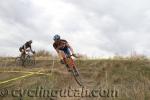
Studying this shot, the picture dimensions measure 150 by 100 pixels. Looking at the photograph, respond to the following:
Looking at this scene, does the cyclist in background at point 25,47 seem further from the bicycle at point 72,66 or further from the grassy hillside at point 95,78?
the bicycle at point 72,66

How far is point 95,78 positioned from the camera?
868 inches

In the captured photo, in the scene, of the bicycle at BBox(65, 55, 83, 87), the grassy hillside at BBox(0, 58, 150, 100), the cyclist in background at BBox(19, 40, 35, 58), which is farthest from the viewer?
the cyclist in background at BBox(19, 40, 35, 58)

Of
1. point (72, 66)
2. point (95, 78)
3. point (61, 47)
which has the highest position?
point (61, 47)

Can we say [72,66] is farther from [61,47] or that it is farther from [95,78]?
[95,78]

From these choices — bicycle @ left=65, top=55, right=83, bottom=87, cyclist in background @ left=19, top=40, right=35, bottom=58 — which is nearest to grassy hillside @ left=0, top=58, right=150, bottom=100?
bicycle @ left=65, top=55, right=83, bottom=87

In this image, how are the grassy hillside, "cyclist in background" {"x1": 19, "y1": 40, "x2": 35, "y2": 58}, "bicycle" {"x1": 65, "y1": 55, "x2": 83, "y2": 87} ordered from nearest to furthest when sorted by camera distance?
the grassy hillside → "bicycle" {"x1": 65, "y1": 55, "x2": 83, "y2": 87} → "cyclist in background" {"x1": 19, "y1": 40, "x2": 35, "y2": 58}

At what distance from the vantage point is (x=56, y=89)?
19.4m

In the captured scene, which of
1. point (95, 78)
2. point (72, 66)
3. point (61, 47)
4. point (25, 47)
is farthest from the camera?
point (25, 47)

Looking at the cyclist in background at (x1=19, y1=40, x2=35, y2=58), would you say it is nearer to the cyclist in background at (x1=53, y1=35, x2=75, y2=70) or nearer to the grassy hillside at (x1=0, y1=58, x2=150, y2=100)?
the grassy hillside at (x1=0, y1=58, x2=150, y2=100)

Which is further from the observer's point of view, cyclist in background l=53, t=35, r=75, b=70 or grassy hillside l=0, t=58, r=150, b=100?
cyclist in background l=53, t=35, r=75, b=70

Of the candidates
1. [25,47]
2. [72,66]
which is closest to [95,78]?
[72,66]

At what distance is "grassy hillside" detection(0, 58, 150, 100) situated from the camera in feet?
58.5

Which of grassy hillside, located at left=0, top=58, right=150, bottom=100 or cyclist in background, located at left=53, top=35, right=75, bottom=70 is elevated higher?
cyclist in background, located at left=53, top=35, right=75, bottom=70

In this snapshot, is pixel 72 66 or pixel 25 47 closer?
pixel 72 66
